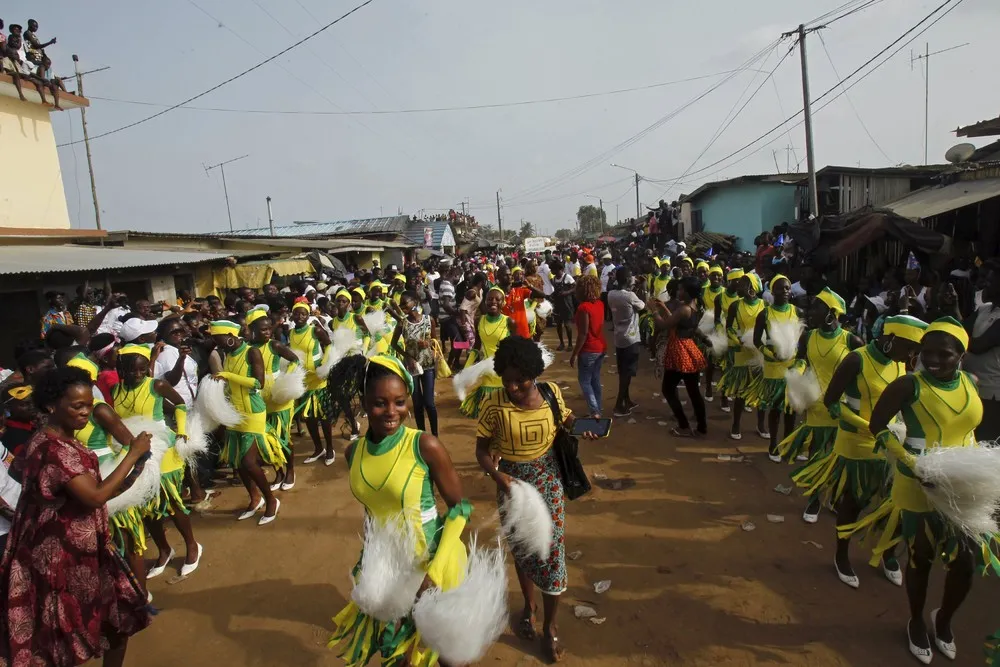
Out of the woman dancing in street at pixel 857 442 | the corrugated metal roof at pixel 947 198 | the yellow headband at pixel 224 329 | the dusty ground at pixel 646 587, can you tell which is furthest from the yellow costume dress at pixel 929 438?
the corrugated metal roof at pixel 947 198

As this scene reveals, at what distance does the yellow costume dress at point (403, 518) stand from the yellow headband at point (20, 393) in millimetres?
2957

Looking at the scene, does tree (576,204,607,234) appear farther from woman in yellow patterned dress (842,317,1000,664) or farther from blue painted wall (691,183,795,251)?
woman in yellow patterned dress (842,317,1000,664)

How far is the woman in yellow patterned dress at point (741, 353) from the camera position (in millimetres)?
6305

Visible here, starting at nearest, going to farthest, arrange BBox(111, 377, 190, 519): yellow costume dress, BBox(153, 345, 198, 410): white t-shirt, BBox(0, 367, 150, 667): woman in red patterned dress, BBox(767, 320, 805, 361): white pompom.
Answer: BBox(0, 367, 150, 667): woman in red patterned dress
BBox(111, 377, 190, 519): yellow costume dress
BBox(153, 345, 198, 410): white t-shirt
BBox(767, 320, 805, 361): white pompom

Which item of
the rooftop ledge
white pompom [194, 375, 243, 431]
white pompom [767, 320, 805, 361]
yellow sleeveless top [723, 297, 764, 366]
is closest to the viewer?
white pompom [194, 375, 243, 431]

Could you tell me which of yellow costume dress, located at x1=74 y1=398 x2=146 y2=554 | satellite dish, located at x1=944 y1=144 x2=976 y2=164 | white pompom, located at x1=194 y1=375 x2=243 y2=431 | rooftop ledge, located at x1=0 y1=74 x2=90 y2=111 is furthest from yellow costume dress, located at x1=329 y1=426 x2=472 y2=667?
rooftop ledge, located at x1=0 y1=74 x2=90 y2=111

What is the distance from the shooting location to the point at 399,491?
2441mm

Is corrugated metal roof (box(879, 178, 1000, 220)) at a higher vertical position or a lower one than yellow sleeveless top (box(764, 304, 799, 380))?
higher

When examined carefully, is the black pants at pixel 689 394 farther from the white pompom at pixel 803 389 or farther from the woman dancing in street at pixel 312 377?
the woman dancing in street at pixel 312 377

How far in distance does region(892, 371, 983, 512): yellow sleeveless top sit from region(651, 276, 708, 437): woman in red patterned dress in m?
3.28

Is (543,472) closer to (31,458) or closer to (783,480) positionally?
(31,458)

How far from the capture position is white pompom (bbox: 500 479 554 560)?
2.90 metres

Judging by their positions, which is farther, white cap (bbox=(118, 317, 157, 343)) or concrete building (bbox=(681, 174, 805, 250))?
concrete building (bbox=(681, 174, 805, 250))

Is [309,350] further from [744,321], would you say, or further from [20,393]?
[744,321]
